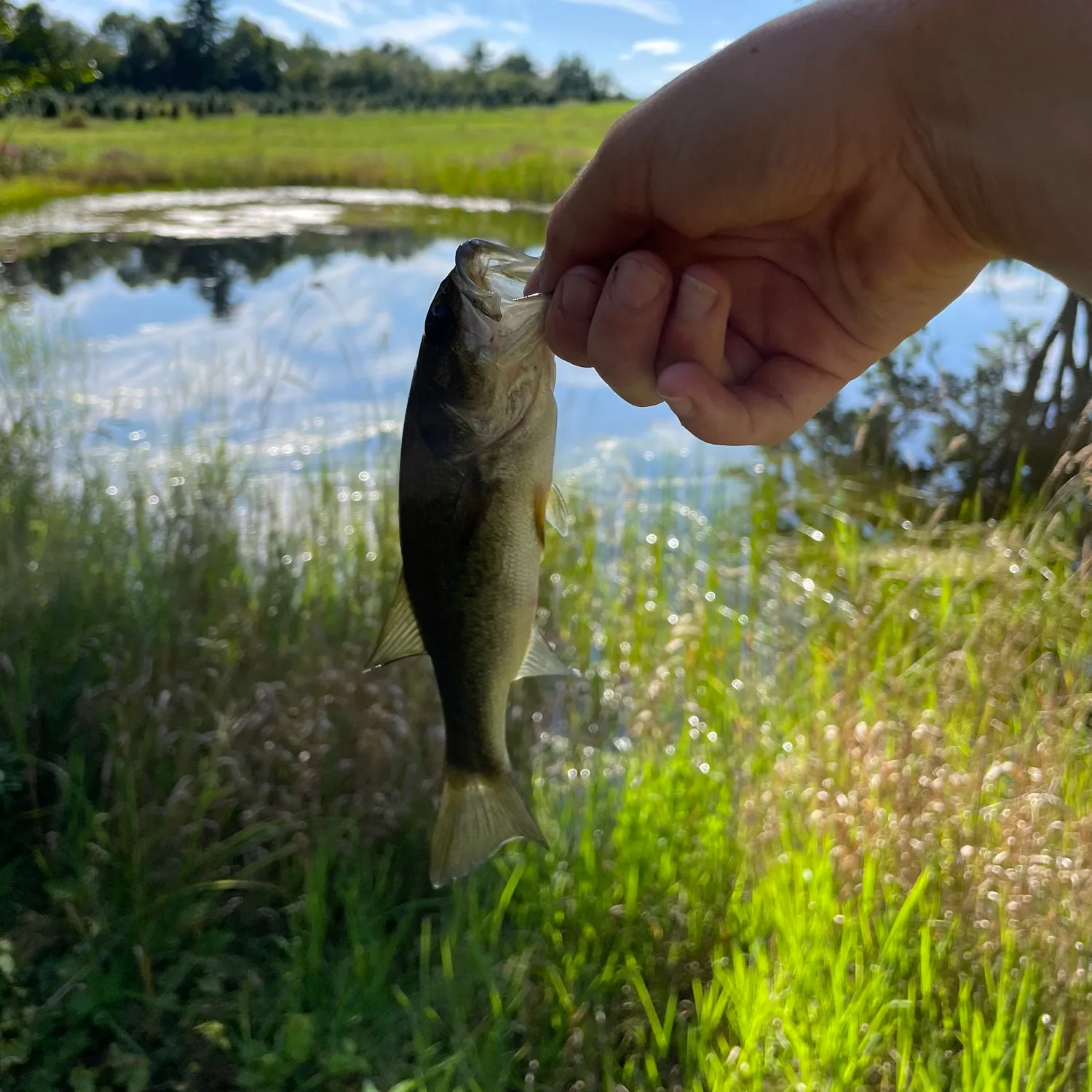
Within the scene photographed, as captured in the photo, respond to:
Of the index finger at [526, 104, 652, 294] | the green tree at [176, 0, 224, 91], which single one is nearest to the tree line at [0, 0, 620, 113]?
the green tree at [176, 0, 224, 91]

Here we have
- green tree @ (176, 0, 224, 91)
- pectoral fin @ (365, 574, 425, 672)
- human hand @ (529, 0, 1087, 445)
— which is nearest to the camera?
human hand @ (529, 0, 1087, 445)

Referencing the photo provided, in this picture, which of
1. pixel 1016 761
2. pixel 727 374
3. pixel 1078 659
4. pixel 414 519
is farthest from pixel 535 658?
pixel 1078 659

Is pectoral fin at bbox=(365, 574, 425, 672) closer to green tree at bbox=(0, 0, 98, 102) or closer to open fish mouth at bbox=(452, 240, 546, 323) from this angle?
open fish mouth at bbox=(452, 240, 546, 323)

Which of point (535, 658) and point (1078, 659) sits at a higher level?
point (535, 658)

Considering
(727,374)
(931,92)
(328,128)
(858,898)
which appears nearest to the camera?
(931,92)

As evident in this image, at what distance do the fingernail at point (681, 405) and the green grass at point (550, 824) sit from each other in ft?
3.98

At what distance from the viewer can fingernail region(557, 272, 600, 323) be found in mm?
1257

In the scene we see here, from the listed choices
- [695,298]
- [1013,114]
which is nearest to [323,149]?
[695,298]

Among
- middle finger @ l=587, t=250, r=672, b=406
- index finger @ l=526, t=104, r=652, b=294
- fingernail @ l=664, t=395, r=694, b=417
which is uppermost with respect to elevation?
index finger @ l=526, t=104, r=652, b=294

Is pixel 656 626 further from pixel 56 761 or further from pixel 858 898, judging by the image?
pixel 56 761

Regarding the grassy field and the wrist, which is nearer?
the wrist

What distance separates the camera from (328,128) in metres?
9.56

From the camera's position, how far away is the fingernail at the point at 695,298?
1.24 metres

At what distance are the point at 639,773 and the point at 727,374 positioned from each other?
1428 mm
